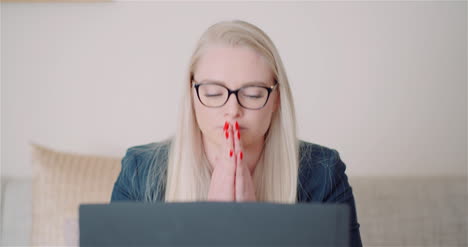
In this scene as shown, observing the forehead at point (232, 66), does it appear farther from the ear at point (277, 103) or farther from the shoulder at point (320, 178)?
the shoulder at point (320, 178)

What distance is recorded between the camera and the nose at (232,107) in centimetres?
108

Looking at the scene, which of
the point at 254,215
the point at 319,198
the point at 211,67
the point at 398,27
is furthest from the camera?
the point at 398,27

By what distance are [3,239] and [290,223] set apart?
4.46 feet

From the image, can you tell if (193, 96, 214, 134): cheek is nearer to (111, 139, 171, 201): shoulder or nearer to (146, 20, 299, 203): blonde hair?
(146, 20, 299, 203): blonde hair

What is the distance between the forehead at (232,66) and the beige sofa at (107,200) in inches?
23.1

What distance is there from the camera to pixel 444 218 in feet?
5.38

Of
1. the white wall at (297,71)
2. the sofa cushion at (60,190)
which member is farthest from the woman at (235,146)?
the white wall at (297,71)

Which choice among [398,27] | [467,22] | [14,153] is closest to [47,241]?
[14,153]

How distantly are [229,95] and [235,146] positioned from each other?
0.11 m

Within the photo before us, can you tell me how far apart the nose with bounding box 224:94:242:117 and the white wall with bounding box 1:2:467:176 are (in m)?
0.79

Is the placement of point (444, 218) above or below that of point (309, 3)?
below

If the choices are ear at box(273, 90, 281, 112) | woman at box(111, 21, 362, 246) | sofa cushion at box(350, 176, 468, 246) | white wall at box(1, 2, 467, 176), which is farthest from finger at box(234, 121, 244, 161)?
white wall at box(1, 2, 467, 176)

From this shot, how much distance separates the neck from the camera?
1.24 metres

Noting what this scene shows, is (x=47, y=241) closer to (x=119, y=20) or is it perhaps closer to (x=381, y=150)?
(x=119, y=20)
